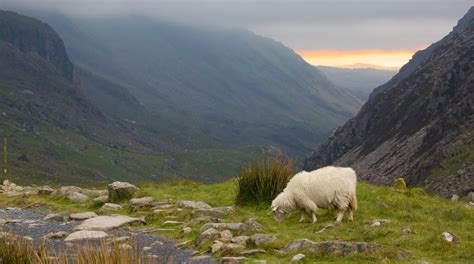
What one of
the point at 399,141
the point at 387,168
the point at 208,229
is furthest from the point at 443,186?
the point at 208,229

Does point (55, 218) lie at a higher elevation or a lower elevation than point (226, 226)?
lower

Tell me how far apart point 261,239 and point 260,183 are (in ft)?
20.9

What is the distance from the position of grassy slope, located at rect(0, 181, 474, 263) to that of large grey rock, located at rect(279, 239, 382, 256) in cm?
24

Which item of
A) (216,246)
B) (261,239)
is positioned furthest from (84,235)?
(261,239)

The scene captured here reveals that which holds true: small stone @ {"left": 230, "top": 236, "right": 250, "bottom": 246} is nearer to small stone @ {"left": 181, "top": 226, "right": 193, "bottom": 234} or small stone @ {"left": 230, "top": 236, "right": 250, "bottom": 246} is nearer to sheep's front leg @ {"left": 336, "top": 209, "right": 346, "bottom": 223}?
small stone @ {"left": 181, "top": 226, "right": 193, "bottom": 234}

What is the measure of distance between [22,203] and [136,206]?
25.9 ft

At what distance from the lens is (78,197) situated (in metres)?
25.6

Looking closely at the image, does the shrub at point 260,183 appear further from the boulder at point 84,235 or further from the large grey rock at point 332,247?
the large grey rock at point 332,247

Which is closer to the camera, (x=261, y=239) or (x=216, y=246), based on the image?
(x=216, y=246)

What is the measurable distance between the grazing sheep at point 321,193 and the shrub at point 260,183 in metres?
2.33

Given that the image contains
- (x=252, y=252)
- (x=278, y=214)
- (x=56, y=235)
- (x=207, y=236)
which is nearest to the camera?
(x=252, y=252)

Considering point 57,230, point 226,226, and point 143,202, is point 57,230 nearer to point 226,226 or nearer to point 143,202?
point 143,202

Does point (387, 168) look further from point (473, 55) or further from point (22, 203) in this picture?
point (22, 203)

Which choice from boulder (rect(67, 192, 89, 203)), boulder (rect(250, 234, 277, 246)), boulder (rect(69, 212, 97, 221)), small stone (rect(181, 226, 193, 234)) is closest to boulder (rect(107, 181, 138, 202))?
boulder (rect(67, 192, 89, 203))
